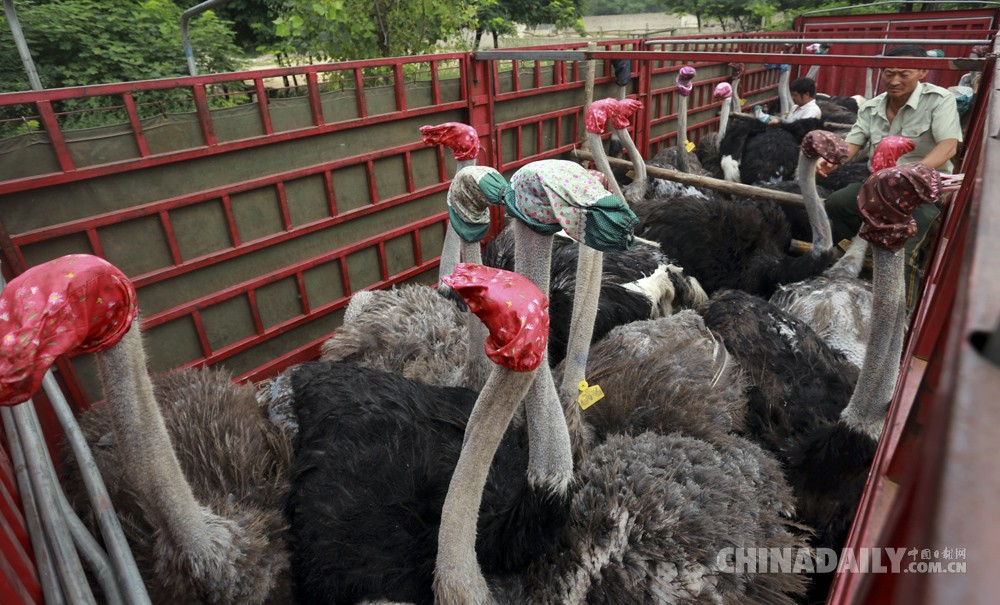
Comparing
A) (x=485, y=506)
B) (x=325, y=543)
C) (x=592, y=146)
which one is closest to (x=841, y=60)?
(x=592, y=146)

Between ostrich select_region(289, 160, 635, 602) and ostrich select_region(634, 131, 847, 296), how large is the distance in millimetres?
2589

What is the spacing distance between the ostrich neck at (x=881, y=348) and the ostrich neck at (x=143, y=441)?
93.5 inches

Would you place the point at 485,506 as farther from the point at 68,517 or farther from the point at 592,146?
the point at 592,146

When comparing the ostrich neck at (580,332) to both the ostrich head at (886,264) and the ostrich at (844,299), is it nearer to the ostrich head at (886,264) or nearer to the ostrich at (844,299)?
the ostrich head at (886,264)

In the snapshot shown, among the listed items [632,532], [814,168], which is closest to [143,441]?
[632,532]

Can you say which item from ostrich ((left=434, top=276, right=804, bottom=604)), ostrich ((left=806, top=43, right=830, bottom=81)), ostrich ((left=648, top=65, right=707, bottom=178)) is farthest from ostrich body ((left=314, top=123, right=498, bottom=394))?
ostrich ((left=806, top=43, right=830, bottom=81))

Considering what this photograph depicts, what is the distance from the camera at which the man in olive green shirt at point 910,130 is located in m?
4.11

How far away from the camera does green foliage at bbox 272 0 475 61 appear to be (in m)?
6.03

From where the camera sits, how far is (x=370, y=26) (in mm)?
6043

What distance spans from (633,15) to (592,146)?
167 feet

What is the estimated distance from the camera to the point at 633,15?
1944 inches

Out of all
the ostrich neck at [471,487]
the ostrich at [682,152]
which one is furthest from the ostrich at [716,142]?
the ostrich neck at [471,487]

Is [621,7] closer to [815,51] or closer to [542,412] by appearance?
[815,51]

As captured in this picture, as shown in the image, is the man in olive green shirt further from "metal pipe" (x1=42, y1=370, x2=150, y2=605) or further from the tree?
the tree
